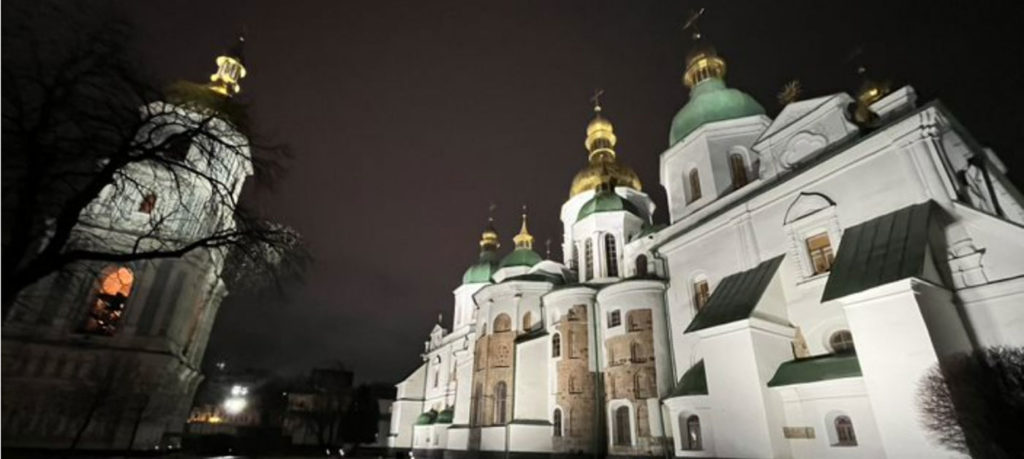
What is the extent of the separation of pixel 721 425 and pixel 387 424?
54120mm

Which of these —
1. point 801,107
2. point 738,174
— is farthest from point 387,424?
point 801,107

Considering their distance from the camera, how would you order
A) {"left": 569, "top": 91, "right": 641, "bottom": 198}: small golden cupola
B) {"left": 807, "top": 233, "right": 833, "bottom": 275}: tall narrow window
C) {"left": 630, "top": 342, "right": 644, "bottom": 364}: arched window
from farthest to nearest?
{"left": 569, "top": 91, "right": 641, "bottom": 198}: small golden cupola
{"left": 630, "top": 342, "right": 644, "bottom": 364}: arched window
{"left": 807, "top": 233, "right": 833, "bottom": 275}: tall narrow window

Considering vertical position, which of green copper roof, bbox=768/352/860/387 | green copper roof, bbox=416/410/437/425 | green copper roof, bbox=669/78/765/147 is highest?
green copper roof, bbox=669/78/765/147

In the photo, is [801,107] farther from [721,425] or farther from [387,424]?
[387,424]

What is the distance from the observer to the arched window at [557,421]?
80.5 ft

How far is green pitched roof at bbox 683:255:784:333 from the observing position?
1387 cm

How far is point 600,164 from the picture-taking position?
33969 millimetres

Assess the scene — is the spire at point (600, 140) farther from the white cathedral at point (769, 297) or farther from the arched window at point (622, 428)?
the arched window at point (622, 428)

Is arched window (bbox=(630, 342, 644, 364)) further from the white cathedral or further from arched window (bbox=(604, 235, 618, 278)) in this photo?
arched window (bbox=(604, 235, 618, 278))

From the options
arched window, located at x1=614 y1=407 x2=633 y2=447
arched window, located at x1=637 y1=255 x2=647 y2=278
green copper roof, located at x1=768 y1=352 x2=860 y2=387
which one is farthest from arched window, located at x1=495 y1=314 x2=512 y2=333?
green copper roof, located at x1=768 y1=352 x2=860 y2=387

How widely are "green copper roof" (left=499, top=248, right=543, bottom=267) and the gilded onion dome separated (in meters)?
6.43

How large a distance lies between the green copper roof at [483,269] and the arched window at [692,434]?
28582 mm

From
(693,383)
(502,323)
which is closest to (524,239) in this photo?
(502,323)

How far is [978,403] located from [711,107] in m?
16.6
